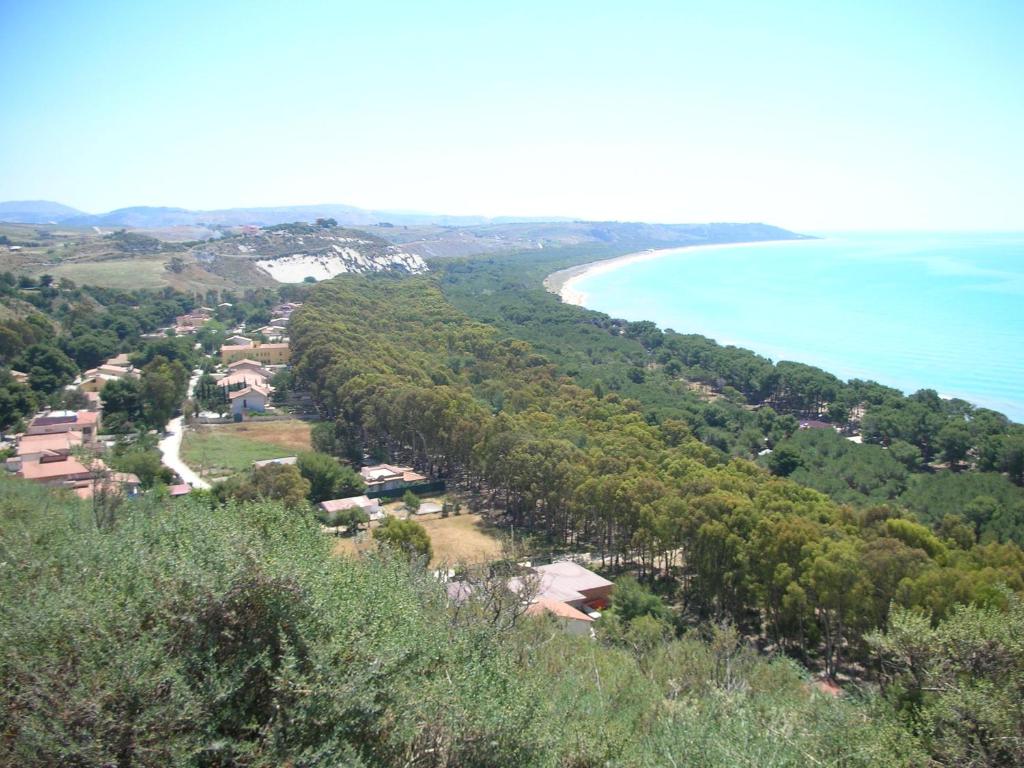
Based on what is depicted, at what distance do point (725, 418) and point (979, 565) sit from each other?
1805 centimetres

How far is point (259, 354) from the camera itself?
137 feet

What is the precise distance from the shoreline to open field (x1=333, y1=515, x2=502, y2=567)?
4886cm

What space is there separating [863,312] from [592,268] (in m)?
51.9

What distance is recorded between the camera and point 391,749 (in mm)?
5562

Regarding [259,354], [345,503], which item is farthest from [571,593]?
[259,354]

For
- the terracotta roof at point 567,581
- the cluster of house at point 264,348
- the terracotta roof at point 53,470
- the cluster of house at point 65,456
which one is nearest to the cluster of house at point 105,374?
the cluster of house at point 65,456

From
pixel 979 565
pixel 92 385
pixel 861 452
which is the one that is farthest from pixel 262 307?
pixel 979 565

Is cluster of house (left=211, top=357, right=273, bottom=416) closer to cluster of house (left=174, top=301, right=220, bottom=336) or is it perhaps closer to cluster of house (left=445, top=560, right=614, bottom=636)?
cluster of house (left=174, top=301, right=220, bottom=336)

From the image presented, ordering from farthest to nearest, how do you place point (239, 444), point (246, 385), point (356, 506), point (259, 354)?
point (259, 354) < point (246, 385) < point (239, 444) < point (356, 506)

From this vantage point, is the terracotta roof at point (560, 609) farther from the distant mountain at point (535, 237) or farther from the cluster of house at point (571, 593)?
the distant mountain at point (535, 237)

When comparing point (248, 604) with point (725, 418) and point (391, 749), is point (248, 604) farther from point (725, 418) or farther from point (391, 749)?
point (725, 418)

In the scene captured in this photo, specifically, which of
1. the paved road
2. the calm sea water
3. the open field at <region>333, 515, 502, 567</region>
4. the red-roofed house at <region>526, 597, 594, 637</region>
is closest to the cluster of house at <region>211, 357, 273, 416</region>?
the paved road

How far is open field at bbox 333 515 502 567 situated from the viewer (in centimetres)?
1727

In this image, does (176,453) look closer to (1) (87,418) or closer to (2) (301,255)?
(1) (87,418)
